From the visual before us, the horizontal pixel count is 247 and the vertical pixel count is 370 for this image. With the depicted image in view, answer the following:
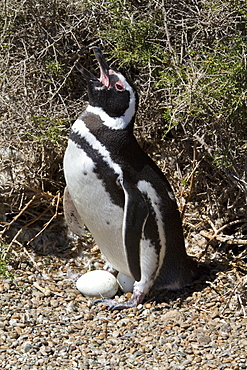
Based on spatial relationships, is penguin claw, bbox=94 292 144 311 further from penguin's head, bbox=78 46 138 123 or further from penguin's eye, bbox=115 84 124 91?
penguin's eye, bbox=115 84 124 91

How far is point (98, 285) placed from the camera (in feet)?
8.82

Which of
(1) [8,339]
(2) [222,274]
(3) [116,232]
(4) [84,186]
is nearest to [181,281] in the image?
(2) [222,274]

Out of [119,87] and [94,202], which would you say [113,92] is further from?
[94,202]


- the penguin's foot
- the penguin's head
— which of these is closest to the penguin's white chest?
the penguin's foot

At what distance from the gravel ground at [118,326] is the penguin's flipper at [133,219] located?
0.26 meters

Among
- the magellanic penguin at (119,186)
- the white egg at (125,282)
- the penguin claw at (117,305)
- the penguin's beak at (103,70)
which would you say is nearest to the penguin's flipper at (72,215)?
the magellanic penguin at (119,186)

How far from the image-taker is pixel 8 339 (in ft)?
7.70

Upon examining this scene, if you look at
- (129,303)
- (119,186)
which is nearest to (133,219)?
(119,186)

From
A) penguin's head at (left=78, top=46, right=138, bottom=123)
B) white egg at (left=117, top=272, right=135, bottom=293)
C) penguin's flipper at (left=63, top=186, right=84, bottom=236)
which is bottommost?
white egg at (left=117, top=272, right=135, bottom=293)

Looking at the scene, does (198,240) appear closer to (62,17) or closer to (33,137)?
(33,137)

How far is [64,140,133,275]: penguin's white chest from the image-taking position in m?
2.49

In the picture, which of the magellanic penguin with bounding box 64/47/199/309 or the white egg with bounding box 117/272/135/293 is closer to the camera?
the magellanic penguin with bounding box 64/47/199/309

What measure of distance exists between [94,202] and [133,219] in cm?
19

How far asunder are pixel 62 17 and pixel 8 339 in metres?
1.87
